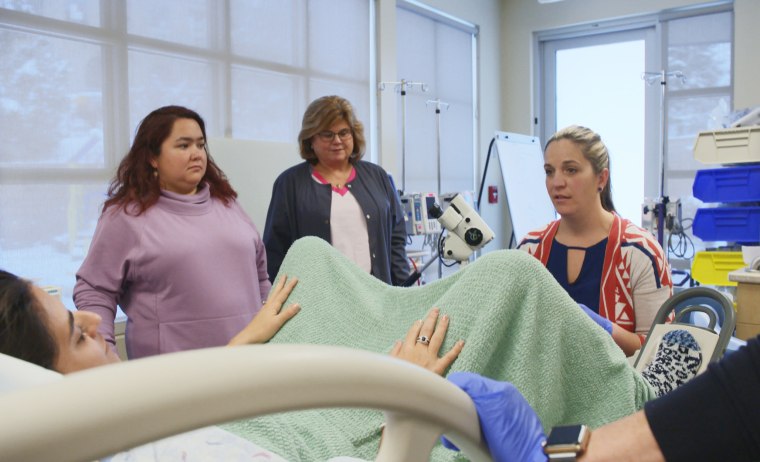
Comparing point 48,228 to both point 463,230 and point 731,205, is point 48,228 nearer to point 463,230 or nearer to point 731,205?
point 463,230

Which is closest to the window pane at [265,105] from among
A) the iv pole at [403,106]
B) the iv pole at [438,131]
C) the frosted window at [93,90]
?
the frosted window at [93,90]

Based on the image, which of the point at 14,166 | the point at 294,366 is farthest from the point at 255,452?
the point at 14,166

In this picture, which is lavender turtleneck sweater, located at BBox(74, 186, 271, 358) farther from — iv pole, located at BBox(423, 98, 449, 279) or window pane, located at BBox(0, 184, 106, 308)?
iv pole, located at BBox(423, 98, 449, 279)

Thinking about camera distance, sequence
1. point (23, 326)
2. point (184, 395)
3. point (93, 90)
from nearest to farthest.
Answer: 1. point (184, 395)
2. point (23, 326)
3. point (93, 90)

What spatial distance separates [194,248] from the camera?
75.3 inches

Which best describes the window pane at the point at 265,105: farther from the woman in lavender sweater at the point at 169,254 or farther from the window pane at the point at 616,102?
the window pane at the point at 616,102

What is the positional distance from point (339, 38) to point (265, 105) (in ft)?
2.93

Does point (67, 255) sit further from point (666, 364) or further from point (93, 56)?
point (666, 364)

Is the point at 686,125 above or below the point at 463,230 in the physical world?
above

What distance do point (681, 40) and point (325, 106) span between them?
392 centimetres

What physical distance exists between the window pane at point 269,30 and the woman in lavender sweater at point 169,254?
5.38 feet

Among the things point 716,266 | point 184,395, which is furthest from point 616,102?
point 184,395

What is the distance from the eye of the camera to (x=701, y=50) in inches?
203

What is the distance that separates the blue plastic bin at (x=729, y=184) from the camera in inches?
145
